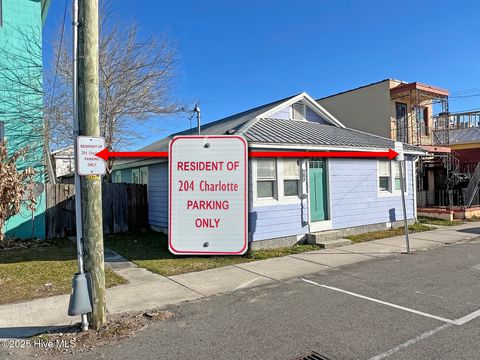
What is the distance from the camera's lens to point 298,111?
48.5 feet

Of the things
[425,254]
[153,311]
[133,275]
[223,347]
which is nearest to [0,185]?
[133,275]

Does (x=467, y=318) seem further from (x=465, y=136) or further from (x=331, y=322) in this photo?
(x=465, y=136)

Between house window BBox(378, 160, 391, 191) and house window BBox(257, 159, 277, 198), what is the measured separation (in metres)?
5.08

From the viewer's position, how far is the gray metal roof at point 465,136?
24.5m

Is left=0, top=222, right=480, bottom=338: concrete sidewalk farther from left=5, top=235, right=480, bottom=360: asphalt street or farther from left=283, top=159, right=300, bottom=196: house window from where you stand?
left=283, top=159, right=300, bottom=196: house window

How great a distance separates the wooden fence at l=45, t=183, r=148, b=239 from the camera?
12539 mm

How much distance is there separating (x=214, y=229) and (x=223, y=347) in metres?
2.56

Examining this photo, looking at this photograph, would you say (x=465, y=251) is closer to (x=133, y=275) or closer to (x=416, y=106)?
(x=133, y=275)

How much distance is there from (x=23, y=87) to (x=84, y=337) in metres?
10.2

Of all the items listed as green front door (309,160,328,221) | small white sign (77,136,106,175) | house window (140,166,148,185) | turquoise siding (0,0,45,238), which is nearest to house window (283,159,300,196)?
green front door (309,160,328,221)

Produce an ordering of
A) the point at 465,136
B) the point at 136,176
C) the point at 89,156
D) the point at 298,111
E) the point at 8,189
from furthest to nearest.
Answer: the point at 465,136 → the point at 136,176 → the point at 298,111 → the point at 8,189 → the point at 89,156

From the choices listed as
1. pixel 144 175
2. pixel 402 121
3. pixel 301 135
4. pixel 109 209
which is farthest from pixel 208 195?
pixel 402 121

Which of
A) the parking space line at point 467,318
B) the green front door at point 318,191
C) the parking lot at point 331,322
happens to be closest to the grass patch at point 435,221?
the green front door at point 318,191

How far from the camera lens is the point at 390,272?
7551 millimetres
